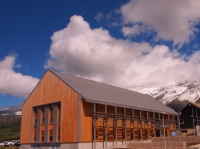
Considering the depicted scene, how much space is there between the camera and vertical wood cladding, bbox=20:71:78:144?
41.5 metres

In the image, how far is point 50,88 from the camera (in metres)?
47.5

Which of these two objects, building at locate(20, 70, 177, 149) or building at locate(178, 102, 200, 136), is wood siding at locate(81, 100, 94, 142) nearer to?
building at locate(20, 70, 177, 149)

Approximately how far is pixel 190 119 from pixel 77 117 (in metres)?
39.5

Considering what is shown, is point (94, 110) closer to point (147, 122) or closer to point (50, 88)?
point (50, 88)

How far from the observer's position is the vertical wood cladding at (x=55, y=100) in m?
41.5

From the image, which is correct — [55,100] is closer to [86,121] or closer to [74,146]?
[86,121]

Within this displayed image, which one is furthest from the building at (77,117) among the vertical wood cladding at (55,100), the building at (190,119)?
the building at (190,119)

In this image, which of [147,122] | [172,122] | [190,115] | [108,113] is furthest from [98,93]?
[190,115]

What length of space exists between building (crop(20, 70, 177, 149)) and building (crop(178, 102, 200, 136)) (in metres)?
17.1

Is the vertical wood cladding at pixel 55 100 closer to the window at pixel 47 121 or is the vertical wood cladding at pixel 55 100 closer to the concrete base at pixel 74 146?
the concrete base at pixel 74 146

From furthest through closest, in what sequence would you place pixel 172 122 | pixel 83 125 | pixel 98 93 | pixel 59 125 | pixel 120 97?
pixel 172 122 < pixel 120 97 < pixel 98 93 < pixel 59 125 < pixel 83 125

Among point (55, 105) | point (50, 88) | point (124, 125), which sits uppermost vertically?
point (50, 88)

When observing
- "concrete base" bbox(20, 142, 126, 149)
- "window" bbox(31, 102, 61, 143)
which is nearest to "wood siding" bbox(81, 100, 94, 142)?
"concrete base" bbox(20, 142, 126, 149)

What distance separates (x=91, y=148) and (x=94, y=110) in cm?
584
